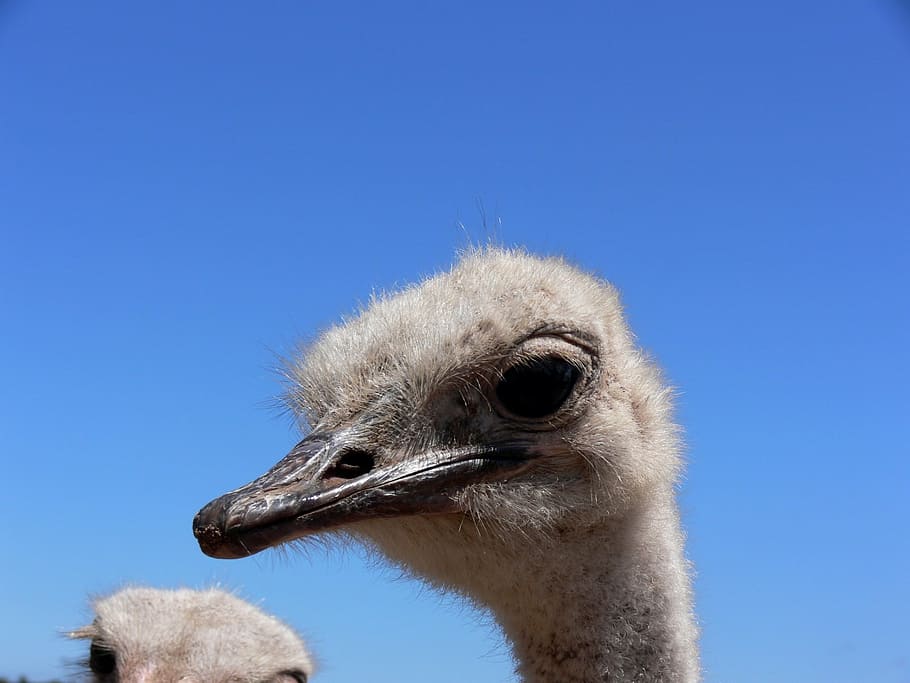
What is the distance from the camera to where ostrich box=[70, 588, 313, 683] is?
190 inches

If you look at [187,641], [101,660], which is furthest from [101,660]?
[187,641]

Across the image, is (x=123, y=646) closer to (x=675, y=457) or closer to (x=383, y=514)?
(x=383, y=514)

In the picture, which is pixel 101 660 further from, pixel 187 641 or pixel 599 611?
pixel 599 611

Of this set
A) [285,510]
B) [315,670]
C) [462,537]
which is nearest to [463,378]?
[462,537]

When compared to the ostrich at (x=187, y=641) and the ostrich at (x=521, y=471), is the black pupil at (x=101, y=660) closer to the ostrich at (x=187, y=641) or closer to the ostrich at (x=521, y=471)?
the ostrich at (x=187, y=641)

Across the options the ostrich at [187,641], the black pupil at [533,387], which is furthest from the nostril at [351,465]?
the ostrich at [187,641]

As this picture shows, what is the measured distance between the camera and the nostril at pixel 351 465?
307 cm

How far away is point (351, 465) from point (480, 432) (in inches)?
15.9

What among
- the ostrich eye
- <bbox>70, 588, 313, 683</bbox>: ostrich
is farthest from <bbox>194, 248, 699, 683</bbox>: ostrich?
the ostrich eye

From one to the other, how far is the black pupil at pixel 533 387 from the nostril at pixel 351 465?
A: 434 mm

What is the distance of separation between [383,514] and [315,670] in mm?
2925

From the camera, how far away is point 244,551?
9.26ft

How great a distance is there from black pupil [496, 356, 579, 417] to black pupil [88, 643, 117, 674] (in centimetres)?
274

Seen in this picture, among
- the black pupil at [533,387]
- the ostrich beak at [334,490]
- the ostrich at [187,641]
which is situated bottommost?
the ostrich beak at [334,490]
